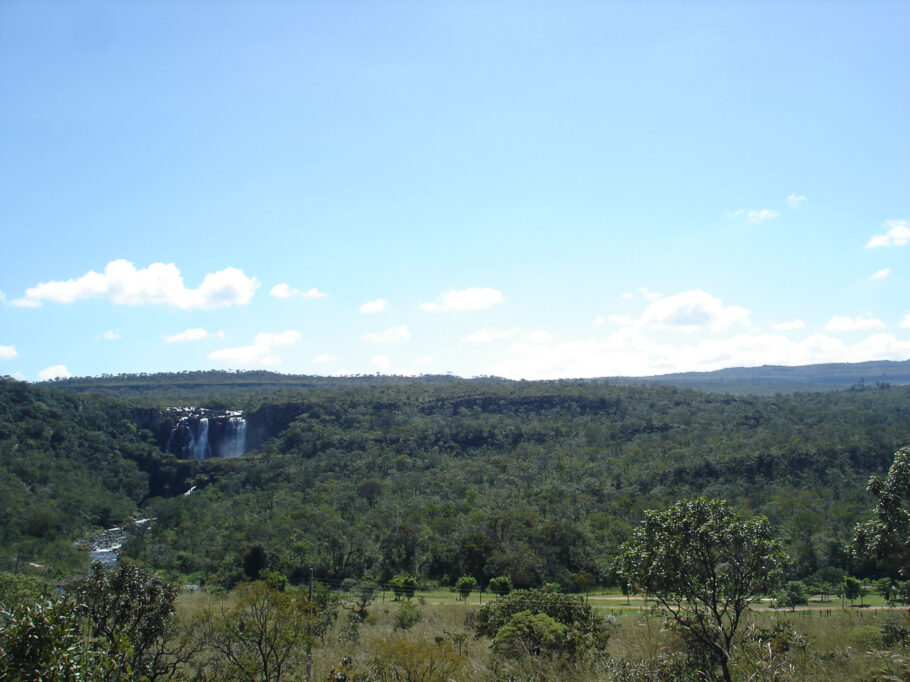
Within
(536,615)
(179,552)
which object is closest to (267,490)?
(179,552)

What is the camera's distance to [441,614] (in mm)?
27844

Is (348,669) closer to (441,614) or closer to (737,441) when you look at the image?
(441,614)

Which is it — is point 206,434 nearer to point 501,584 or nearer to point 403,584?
point 403,584

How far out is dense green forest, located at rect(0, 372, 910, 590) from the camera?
4241 centimetres

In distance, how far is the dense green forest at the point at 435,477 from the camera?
139 feet

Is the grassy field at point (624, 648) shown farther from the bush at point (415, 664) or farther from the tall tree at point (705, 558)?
the tall tree at point (705, 558)

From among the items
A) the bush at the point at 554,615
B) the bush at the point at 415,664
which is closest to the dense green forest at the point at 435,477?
the bush at the point at 554,615

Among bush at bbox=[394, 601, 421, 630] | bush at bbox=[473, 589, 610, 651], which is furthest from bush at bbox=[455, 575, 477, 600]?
bush at bbox=[473, 589, 610, 651]

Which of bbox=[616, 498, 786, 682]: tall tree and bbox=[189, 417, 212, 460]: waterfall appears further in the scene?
bbox=[189, 417, 212, 460]: waterfall

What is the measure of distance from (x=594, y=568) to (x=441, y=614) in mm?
16164

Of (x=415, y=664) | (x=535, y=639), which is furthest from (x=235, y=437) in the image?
(x=415, y=664)

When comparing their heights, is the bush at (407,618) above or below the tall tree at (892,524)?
below

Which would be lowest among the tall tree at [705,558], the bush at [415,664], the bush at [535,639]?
the bush at [535,639]

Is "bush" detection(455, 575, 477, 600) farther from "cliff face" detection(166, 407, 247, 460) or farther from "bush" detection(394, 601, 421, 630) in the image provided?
"cliff face" detection(166, 407, 247, 460)
